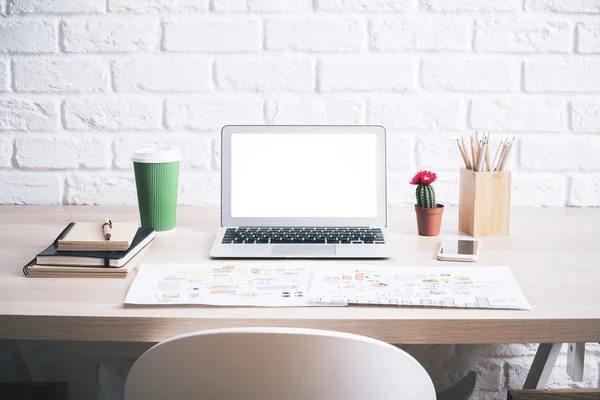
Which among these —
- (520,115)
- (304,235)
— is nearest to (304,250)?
(304,235)

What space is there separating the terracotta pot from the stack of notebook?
54cm

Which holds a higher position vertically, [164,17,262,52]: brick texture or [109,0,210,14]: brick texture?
[109,0,210,14]: brick texture

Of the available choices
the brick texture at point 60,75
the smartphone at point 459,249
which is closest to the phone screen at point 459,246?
the smartphone at point 459,249

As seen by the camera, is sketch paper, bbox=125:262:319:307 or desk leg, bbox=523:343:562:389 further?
desk leg, bbox=523:343:562:389

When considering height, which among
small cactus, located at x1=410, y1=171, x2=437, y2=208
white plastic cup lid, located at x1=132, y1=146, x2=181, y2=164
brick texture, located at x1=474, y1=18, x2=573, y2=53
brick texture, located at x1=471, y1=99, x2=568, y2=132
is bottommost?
small cactus, located at x1=410, y1=171, x2=437, y2=208

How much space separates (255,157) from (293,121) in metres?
0.24

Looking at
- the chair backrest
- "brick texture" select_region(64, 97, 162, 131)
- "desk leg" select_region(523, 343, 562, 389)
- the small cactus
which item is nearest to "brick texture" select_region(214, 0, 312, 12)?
"brick texture" select_region(64, 97, 162, 131)

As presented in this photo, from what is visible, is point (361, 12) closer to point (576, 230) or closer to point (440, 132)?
point (440, 132)

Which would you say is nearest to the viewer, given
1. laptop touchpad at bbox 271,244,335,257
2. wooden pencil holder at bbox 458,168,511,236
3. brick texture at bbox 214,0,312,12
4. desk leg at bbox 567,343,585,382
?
desk leg at bbox 567,343,585,382

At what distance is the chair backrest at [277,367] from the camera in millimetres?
630

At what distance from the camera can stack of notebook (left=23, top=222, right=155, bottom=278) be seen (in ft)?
3.30

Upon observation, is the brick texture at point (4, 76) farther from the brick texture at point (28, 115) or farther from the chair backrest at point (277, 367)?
the chair backrest at point (277, 367)

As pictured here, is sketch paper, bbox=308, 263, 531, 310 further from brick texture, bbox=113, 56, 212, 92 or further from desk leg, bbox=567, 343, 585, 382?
brick texture, bbox=113, 56, 212, 92

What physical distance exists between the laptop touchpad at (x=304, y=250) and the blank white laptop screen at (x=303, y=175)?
149 mm
